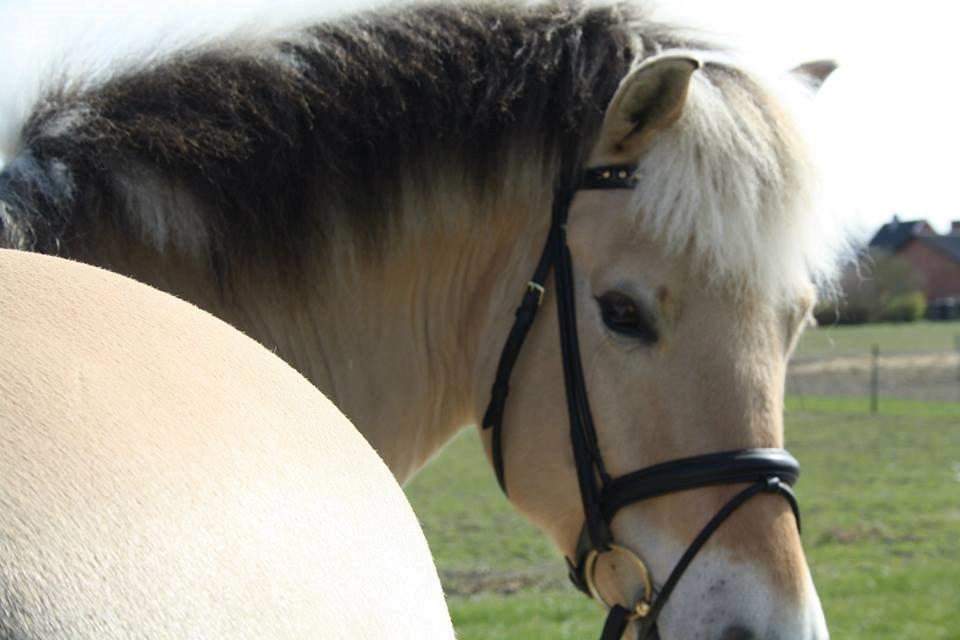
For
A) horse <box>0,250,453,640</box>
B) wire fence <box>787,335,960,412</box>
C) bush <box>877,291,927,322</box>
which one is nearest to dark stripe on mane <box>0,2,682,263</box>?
horse <box>0,250,453,640</box>

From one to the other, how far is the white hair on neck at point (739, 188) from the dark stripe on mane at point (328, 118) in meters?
0.21

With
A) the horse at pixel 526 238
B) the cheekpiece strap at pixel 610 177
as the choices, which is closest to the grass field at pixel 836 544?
the horse at pixel 526 238

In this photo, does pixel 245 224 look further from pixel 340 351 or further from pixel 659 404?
pixel 659 404

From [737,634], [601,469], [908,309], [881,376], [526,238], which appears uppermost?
[526,238]

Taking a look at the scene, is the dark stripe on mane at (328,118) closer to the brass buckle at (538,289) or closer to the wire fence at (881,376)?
the brass buckle at (538,289)

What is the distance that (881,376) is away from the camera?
30000 mm

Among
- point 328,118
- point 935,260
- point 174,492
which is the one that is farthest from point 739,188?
point 935,260

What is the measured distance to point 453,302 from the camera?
2.36m

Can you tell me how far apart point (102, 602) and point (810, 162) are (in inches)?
76.5

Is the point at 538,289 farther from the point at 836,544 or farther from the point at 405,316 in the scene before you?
the point at 836,544

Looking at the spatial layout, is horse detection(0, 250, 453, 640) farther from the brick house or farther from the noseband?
the brick house

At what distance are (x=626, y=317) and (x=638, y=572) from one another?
567 mm

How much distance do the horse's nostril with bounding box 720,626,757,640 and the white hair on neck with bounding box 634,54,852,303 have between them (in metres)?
0.71

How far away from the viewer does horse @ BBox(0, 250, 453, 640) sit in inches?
26.7
